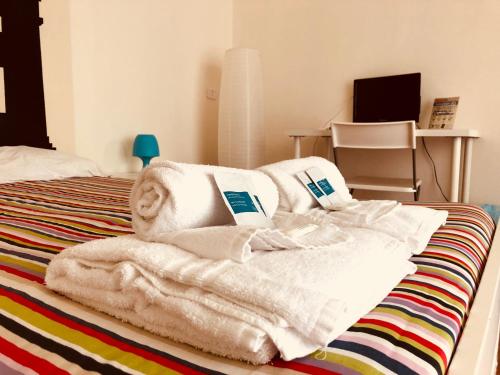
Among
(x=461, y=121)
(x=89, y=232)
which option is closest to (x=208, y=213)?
(x=89, y=232)

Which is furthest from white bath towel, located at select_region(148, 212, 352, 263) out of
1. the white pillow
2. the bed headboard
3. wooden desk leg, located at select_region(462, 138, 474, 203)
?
wooden desk leg, located at select_region(462, 138, 474, 203)

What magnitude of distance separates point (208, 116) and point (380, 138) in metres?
1.77

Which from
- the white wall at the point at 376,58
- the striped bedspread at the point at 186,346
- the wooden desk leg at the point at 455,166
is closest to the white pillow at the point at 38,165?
the striped bedspread at the point at 186,346

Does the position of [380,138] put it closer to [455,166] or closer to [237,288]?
[455,166]

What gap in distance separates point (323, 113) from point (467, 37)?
45.4 inches

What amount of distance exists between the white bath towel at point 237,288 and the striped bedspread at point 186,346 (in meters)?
0.02

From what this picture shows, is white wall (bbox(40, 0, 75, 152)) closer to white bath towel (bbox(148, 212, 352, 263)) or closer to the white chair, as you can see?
the white chair

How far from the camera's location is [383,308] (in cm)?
54

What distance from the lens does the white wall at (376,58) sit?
273 centimetres

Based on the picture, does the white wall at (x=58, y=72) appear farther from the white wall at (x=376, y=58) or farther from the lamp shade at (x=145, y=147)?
the white wall at (x=376, y=58)

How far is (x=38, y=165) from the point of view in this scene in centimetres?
200

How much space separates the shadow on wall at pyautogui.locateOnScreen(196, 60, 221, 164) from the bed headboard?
140 centimetres

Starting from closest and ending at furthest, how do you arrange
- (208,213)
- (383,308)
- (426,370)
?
(426,370)
(383,308)
(208,213)

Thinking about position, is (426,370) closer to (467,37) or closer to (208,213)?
(208,213)
